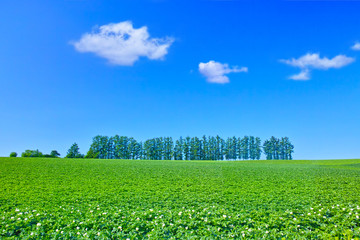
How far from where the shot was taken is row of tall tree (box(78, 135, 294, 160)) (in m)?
93.7

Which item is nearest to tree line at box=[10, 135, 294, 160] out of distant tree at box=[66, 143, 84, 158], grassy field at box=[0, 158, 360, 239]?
distant tree at box=[66, 143, 84, 158]

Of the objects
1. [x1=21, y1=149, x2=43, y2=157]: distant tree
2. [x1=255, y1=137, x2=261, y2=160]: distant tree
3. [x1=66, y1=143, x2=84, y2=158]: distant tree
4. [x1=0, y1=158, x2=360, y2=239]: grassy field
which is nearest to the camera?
[x1=0, y1=158, x2=360, y2=239]: grassy field

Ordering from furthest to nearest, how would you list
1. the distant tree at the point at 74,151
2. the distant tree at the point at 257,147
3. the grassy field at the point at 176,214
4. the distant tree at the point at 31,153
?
the distant tree at the point at 257,147
the distant tree at the point at 74,151
the distant tree at the point at 31,153
the grassy field at the point at 176,214

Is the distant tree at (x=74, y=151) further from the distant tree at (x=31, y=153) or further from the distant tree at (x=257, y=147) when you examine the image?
the distant tree at (x=257, y=147)

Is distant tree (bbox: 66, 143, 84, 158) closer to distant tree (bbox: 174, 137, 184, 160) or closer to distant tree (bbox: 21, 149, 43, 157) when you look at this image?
distant tree (bbox: 21, 149, 43, 157)

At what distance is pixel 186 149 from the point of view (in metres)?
99.6

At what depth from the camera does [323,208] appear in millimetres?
12305

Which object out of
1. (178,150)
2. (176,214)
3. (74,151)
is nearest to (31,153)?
(74,151)

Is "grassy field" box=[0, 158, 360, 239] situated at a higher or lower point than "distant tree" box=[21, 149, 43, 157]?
lower

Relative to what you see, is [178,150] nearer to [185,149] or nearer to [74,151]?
[185,149]

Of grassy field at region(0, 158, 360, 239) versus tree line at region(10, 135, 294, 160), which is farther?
tree line at region(10, 135, 294, 160)

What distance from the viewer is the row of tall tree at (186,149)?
93.7 m

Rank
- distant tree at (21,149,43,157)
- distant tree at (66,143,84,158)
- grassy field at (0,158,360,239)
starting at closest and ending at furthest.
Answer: grassy field at (0,158,360,239), distant tree at (21,149,43,157), distant tree at (66,143,84,158)

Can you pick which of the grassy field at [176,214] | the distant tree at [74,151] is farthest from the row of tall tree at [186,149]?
the grassy field at [176,214]
